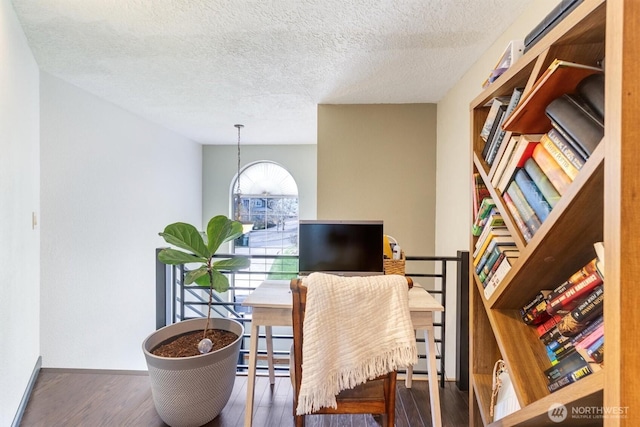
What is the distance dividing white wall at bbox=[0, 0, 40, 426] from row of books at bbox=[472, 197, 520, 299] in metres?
→ 2.27

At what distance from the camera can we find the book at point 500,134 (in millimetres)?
963

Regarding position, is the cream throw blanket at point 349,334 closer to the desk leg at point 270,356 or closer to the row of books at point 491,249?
the row of books at point 491,249

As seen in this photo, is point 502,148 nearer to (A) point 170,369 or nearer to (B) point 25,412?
(A) point 170,369

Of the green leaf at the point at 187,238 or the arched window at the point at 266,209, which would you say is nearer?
the green leaf at the point at 187,238

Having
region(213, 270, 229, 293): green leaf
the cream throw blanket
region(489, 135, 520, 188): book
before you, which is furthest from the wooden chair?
region(213, 270, 229, 293): green leaf

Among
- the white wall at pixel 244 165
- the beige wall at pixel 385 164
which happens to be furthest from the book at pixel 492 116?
the white wall at pixel 244 165

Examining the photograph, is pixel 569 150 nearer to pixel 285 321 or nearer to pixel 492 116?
pixel 492 116

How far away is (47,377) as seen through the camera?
2.05 metres

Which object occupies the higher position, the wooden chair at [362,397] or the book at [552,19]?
the book at [552,19]

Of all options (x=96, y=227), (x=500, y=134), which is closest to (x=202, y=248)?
(x=500, y=134)

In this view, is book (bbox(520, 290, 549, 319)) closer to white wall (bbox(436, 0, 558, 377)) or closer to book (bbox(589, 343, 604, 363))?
book (bbox(589, 343, 604, 363))

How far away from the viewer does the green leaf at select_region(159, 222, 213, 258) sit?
1.68 metres

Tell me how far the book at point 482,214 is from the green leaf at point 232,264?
4.19ft

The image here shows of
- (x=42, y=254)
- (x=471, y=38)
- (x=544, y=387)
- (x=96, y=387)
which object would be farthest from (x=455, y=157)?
(x=42, y=254)
